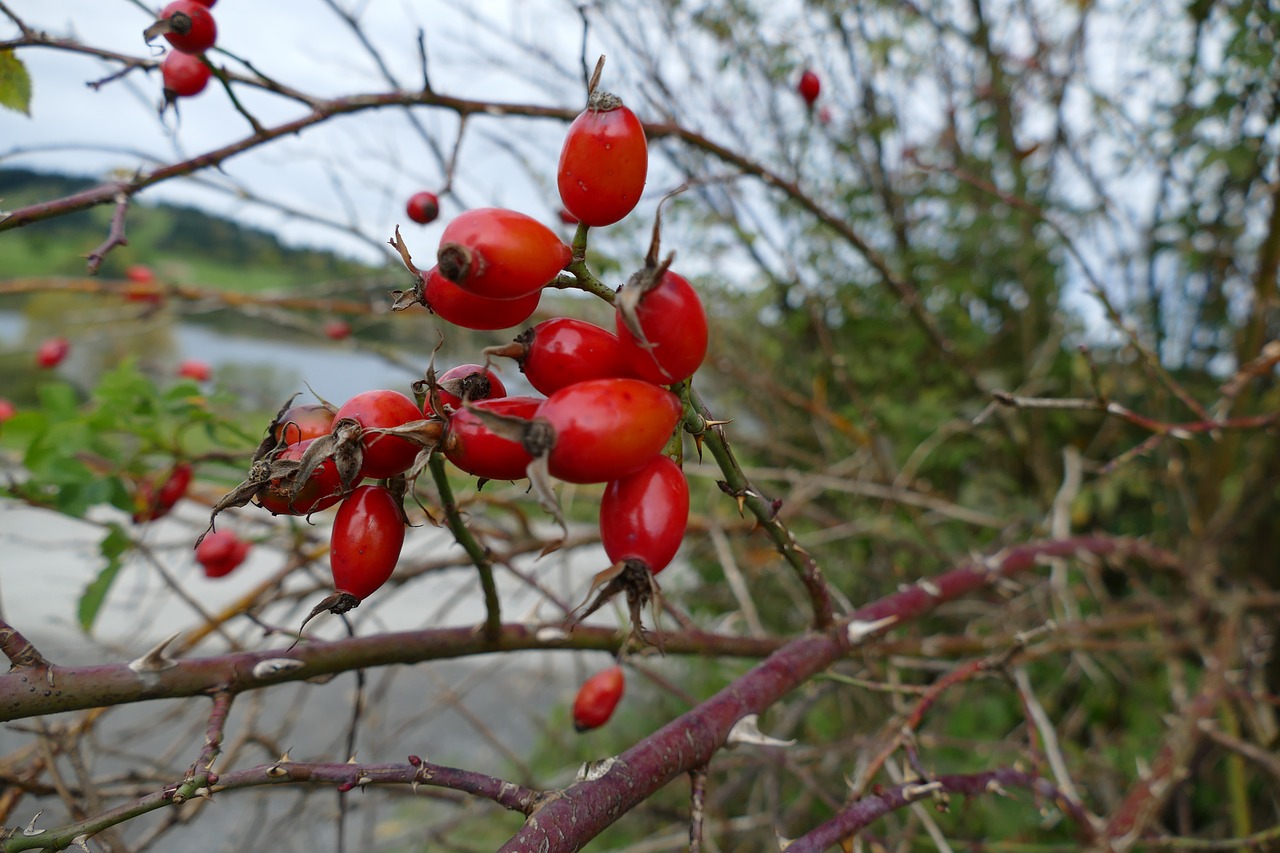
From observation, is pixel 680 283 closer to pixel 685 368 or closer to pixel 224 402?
pixel 685 368

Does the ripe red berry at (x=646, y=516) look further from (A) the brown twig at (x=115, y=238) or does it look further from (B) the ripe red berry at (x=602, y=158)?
(A) the brown twig at (x=115, y=238)

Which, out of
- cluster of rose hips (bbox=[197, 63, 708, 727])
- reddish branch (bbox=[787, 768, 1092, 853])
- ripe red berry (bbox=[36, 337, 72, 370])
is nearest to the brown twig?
cluster of rose hips (bbox=[197, 63, 708, 727])

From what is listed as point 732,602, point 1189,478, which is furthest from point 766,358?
point 1189,478

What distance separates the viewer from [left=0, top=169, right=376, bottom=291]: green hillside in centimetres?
326

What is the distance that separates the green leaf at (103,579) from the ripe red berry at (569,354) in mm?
837

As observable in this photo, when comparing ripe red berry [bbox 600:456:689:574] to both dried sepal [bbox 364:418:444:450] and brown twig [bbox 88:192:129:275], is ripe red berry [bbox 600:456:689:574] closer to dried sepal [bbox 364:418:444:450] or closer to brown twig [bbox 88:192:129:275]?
dried sepal [bbox 364:418:444:450]

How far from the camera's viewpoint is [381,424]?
0.49 metres

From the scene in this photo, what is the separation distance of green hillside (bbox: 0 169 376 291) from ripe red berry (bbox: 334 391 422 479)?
8.35 ft

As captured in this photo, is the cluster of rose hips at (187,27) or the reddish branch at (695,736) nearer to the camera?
the reddish branch at (695,736)

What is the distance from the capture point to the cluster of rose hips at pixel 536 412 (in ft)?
1.51

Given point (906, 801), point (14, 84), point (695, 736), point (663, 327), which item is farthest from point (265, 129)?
point (906, 801)

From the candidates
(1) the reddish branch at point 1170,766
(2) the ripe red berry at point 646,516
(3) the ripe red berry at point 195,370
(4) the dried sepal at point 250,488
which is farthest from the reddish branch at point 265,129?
(3) the ripe red berry at point 195,370

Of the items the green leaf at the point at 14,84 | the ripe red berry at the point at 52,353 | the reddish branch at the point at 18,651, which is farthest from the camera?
the ripe red berry at the point at 52,353

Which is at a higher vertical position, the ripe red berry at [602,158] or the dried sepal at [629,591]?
the ripe red berry at [602,158]
